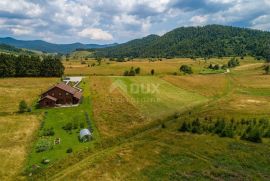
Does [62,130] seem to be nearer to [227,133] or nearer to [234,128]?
[227,133]

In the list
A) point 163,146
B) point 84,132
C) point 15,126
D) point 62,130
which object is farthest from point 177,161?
point 15,126

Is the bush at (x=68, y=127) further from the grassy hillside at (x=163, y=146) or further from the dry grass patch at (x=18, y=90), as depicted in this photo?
the dry grass patch at (x=18, y=90)

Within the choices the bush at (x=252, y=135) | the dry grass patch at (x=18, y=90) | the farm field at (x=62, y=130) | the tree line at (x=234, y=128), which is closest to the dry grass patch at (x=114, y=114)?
the farm field at (x=62, y=130)

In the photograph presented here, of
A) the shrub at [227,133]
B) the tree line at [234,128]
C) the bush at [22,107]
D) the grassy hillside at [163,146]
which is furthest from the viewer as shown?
the bush at [22,107]

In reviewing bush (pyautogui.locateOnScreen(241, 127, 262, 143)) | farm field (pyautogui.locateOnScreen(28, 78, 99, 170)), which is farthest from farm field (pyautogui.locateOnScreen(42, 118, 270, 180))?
farm field (pyautogui.locateOnScreen(28, 78, 99, 170))

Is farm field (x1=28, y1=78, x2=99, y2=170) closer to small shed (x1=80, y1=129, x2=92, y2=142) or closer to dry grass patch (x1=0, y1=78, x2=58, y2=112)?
small shed (x1=80, y1=129, x2=92, y2=142)

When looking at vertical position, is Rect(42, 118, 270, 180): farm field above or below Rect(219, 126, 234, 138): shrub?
below
